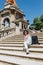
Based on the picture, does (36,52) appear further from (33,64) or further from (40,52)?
(33,64)

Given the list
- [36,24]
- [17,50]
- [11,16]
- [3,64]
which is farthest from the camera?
[36,24]

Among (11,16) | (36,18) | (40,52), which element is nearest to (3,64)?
(40,52)

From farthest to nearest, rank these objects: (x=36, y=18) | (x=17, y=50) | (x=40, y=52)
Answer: (x=36, y=18) → (x=17, y=50) → (x=40, y=52)

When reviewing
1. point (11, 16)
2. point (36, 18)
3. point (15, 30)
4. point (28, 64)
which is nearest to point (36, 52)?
point (28, 64)

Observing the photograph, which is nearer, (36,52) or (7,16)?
(36,52)

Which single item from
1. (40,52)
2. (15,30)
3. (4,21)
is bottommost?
(40,52)

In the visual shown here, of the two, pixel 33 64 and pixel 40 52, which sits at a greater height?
pixel 40 52

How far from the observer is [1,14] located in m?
29.8

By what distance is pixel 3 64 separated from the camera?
249 inches

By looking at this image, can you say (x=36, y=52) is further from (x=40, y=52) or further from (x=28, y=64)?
(x=28, y=64)

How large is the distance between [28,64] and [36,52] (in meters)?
1.24

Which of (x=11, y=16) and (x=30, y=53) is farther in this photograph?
(x=11, y=16)

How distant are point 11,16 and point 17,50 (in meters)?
21.6

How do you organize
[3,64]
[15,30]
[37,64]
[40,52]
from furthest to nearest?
[15,30]
[40,52]
[3,64]
[37,64]
